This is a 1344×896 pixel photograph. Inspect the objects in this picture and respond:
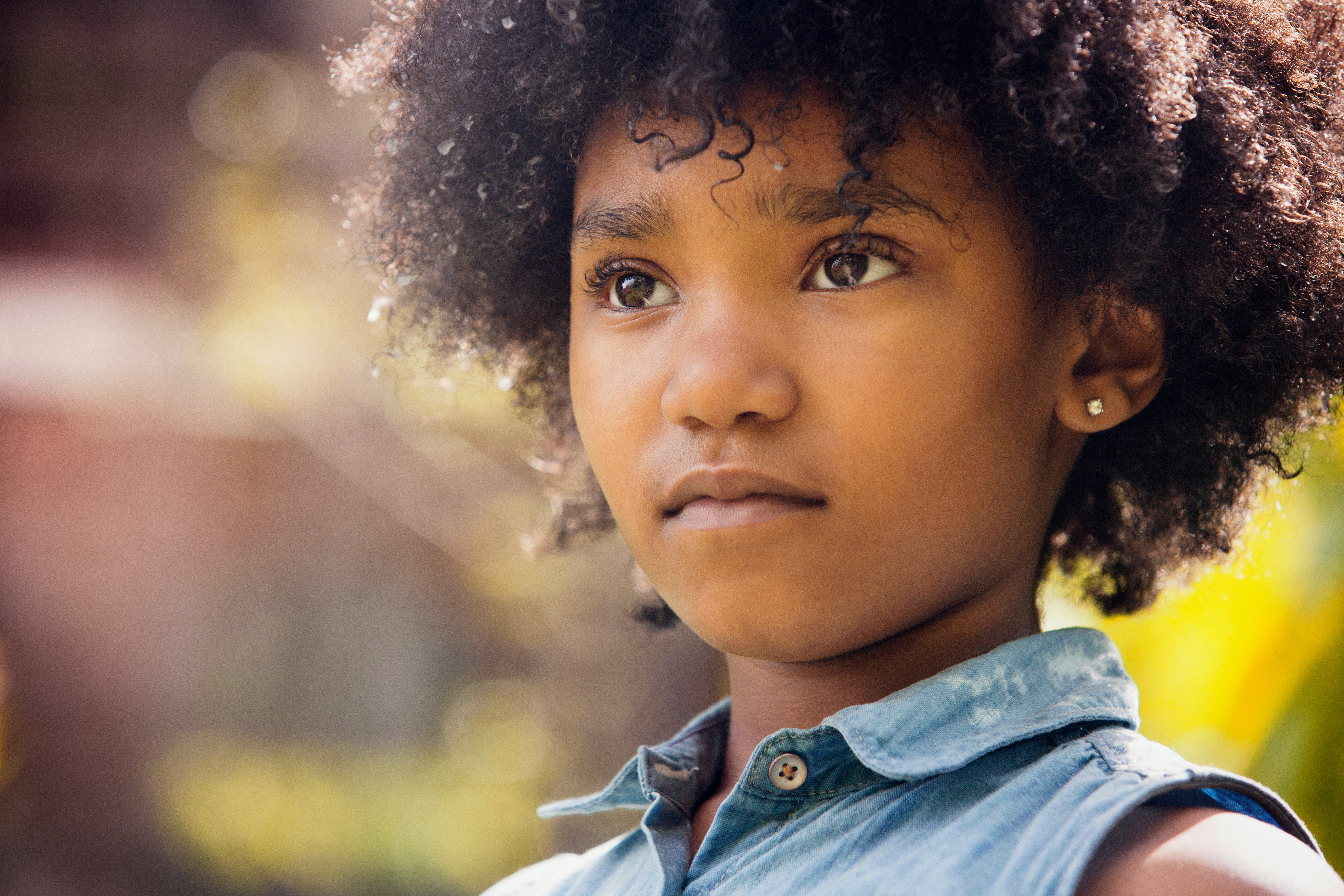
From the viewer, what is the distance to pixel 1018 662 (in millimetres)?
1333

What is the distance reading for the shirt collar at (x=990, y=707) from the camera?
49.0 inches

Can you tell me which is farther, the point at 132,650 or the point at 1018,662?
the point at 132,650

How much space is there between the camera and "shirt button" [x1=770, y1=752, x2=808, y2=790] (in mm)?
1327

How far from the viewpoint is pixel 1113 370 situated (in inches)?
57.1

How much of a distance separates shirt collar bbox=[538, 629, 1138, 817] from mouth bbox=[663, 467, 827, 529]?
0.22m

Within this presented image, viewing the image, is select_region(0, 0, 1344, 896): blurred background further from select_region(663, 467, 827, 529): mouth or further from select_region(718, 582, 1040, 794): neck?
select_region(663, 467, 827, 529): mouth

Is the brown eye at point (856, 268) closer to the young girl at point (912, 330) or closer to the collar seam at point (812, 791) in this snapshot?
the young girl at point (912, 330)

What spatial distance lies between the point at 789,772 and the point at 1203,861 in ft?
1.44

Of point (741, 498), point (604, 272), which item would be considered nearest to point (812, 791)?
point (741, 498)

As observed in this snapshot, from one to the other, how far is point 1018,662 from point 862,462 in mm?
284

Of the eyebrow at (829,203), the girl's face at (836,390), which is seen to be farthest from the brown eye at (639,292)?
the eyebrow at (829,203)

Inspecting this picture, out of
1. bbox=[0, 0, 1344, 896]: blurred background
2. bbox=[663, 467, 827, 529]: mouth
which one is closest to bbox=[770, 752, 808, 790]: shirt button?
bbox=[663, 467, 827, 529]: mouth

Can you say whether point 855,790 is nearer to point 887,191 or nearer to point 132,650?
point 887,191

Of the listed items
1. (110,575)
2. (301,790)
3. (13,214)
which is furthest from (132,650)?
(13,214)
